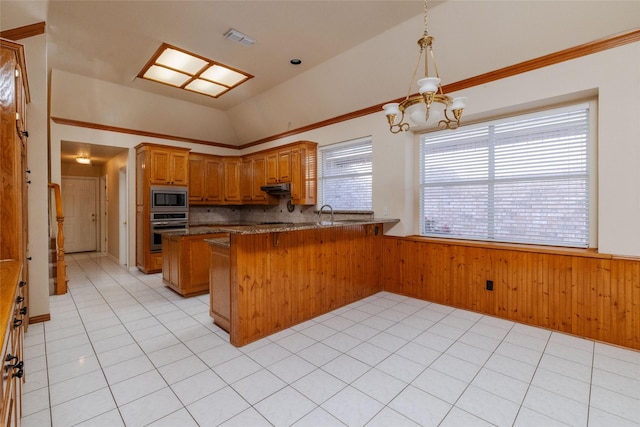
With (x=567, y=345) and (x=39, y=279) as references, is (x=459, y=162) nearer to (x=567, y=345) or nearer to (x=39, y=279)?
(x=567, y=345)

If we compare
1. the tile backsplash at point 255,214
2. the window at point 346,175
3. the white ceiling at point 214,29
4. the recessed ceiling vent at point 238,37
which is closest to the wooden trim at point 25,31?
the white ceiling at point 214,29

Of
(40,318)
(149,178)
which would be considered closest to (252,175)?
(149,178)

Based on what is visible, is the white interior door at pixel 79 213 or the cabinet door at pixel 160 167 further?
the white interior door at pixel 79 213

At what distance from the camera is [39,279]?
10.5 feet

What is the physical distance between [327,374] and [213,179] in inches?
215

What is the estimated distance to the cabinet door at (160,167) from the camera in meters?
5.52

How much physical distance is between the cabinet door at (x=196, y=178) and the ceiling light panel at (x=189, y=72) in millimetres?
1651

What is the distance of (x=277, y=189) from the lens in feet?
19.0

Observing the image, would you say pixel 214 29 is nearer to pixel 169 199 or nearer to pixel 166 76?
pixel 166 76

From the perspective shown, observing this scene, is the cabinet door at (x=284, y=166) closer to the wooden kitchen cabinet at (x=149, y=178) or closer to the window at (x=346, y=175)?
the window at (x=346, y=175)

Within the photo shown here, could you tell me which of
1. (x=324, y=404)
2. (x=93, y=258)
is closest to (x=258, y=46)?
(x=324, y=404)

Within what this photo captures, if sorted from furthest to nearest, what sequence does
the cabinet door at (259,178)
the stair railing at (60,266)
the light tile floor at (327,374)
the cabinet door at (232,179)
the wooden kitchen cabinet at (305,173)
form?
the cabinet door at (232,179), the cabinet door at (259,178), the wooden kitchen cabinet at (305,173), the stair railing at (60,266), the light tile floor at (327,374)

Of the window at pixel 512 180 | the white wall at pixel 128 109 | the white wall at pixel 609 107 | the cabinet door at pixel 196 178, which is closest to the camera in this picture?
the white wall at pixel 609 107

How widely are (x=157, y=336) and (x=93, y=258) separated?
5.89 meters
